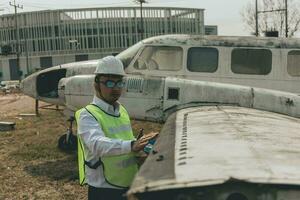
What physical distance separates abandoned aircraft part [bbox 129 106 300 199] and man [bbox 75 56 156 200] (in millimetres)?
320

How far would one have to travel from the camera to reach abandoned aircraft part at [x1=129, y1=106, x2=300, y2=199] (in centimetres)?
312

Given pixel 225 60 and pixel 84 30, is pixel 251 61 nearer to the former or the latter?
pixel 225 60

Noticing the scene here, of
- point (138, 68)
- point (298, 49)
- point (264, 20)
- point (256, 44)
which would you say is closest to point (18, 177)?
point (138, 68)

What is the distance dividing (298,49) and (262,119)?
351 cm

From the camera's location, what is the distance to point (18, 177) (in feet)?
30.9

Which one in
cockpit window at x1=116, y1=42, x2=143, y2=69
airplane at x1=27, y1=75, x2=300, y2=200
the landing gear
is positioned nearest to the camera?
airplane at x1=27, y1=75, x2=300, y2=200

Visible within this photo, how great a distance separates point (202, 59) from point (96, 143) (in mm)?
6576

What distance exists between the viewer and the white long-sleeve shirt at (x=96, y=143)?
4094 mm

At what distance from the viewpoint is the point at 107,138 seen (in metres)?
4.13

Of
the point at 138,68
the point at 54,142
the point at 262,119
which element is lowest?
the point at 54,142

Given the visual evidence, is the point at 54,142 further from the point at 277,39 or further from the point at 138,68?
the point at 277,39

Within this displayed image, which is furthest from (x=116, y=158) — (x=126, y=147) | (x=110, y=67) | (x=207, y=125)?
(x=207, y=125)

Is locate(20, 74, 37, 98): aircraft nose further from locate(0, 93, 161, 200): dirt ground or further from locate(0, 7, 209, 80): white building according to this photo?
locate(0, 7, 209, 80): white building

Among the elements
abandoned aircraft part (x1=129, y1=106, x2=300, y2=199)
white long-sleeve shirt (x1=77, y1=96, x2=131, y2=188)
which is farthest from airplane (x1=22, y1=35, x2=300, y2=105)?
white long-sleeve shirt (x1=77, y1=96, x2=131, y2=188)
